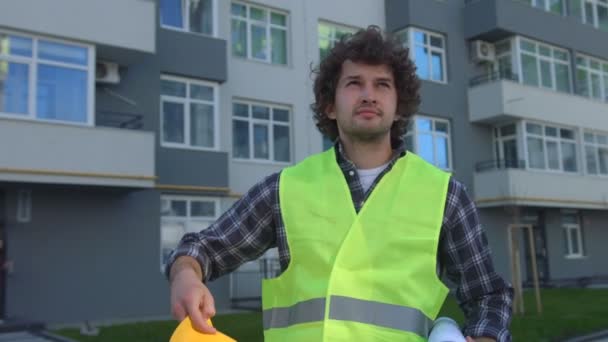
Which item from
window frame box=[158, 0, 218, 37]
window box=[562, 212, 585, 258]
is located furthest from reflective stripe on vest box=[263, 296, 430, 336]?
window box=[562, 212, 585, 258]

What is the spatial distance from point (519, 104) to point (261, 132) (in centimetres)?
986

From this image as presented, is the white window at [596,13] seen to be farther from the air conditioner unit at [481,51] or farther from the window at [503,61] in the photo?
the air conditioner unit at [481,51]

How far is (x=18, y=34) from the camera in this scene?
13922 millimetres

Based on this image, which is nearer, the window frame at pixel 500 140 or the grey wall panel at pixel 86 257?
the grey wall panel at pixel 86 257

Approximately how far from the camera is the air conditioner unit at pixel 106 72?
15562 mm

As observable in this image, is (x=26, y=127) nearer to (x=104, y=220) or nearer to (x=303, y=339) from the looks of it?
(x=104, y=220)

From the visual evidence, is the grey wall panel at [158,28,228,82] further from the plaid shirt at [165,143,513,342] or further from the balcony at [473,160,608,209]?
the plaid shirt at [165,143,513,342]

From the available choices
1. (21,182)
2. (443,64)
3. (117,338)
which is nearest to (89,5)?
(21,182)

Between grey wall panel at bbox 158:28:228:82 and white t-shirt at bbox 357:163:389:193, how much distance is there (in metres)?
15.4

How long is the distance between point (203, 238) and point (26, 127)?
12.5 metres

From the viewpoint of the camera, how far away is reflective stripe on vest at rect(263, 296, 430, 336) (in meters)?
1.96

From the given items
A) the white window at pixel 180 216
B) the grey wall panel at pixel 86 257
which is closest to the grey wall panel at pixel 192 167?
the white window at pixel 180 216

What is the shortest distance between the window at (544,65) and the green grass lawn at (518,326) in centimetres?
1135

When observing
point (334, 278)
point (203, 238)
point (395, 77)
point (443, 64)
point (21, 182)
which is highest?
point (443, 64)
